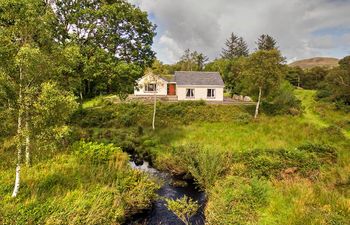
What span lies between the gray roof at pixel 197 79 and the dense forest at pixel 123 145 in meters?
11.6

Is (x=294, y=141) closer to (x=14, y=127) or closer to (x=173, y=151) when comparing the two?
(x=173, y=151)

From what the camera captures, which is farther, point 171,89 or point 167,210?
point 171,89

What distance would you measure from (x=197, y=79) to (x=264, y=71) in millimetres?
14995

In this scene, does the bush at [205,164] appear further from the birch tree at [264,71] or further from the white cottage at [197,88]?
the white cottage at [197,88]

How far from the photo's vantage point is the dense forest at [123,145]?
943 cm

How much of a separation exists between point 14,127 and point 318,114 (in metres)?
33.1

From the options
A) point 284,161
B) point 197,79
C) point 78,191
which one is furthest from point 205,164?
point 197,79

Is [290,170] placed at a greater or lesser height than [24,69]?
lesser

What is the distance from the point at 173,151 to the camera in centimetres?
1823

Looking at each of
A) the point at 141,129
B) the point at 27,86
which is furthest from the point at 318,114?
the point at 27,86

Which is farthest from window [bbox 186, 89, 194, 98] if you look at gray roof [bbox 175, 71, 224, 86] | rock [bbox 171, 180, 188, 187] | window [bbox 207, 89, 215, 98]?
rock [bbox 171, 180, 188, 187]

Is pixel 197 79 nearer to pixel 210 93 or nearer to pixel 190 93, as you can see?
pixel 190 93

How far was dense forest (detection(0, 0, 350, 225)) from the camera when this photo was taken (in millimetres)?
9430

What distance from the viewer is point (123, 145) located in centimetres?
2091
